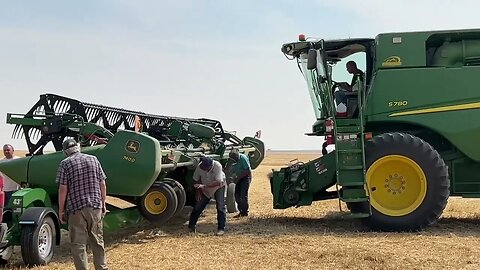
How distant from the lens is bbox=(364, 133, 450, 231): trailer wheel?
892 cm

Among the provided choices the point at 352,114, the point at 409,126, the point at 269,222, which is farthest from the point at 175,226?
the point at 409,126

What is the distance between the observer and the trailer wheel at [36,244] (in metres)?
6.82

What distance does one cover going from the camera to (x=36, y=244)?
22.5 ft

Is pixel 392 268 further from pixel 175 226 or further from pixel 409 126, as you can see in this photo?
pixel 175 226

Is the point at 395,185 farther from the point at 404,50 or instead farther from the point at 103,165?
the point at 103,165

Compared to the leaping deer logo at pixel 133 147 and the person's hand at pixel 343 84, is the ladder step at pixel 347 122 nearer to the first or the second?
the person's hand at pixel 343 84

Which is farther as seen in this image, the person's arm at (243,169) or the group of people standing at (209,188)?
the person's arm at (243,169)

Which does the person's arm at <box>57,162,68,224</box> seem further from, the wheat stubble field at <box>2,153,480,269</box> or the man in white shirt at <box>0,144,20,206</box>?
the man in white shirt at <box>0,144,20,206</box>

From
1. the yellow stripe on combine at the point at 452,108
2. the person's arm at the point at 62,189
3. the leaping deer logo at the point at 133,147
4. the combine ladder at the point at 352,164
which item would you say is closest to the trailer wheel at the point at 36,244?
the person's arm at the point at 62,189

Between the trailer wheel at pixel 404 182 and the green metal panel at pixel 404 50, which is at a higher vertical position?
the green metal panel at pixel 404 50

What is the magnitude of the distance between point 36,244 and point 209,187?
3.17 m

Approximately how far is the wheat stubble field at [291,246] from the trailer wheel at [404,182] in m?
0.28

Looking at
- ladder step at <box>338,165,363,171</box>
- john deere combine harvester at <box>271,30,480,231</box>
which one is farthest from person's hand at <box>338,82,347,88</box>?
ladder step at <box>338,165,363,171</box>

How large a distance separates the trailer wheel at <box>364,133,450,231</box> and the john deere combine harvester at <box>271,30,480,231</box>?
0.05ft
